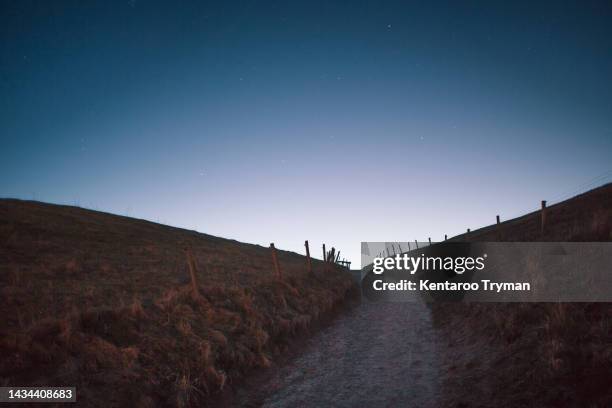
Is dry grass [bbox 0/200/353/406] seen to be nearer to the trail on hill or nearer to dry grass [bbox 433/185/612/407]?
the trail on hill

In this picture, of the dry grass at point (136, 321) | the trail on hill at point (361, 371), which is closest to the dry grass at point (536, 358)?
the trail on hill at point (361, 371)

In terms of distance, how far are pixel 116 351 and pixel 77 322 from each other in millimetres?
1695

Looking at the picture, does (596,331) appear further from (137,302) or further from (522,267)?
(137,302)

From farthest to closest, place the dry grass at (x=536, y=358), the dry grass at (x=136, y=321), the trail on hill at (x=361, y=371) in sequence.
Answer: the trail on hill at (x=361, y=371), the dry grass at (x=136, y=321), the dry grass at (x=536, y=358)

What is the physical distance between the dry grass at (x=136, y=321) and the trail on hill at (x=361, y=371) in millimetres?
1131

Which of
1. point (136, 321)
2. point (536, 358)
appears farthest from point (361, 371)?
point (136, 321)

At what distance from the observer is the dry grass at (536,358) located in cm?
585

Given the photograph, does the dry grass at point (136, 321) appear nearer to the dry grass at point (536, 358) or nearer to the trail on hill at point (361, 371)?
the trail on hill at point (361, 371)

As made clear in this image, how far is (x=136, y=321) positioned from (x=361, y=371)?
6926 millimetres

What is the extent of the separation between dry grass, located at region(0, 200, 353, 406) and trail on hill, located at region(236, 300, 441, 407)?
113 centimetres

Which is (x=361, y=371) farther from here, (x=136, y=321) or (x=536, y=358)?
(x=136, y=321)

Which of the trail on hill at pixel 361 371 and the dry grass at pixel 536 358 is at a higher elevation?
the dry grass at pixel 536 358

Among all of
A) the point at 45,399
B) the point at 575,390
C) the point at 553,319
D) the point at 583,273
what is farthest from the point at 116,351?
the point at 583,273

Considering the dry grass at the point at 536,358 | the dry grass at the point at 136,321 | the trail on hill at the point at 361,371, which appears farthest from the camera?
the trail on hill at the point at 361,371
